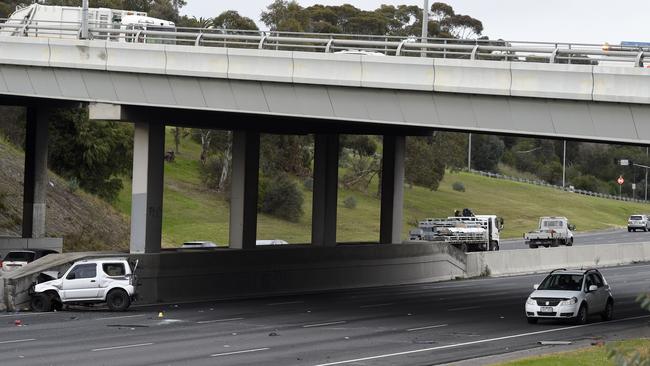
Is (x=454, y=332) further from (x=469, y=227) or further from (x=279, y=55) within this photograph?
(x=469, y=227)

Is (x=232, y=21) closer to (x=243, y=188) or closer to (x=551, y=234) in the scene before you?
(x=551, y=234)

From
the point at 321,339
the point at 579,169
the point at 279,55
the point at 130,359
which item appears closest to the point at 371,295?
the point at 279,55

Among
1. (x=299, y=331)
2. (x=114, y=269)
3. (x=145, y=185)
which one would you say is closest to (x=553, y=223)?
(x=145, y=185)

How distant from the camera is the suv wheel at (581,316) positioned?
3469cm

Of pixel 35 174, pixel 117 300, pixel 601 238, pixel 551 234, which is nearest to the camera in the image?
pixel 117 300

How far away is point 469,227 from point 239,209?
27.1m

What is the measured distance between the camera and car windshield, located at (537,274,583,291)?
35.1m

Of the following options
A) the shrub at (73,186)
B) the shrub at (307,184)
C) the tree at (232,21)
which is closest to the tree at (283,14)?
the tree at (232,21)

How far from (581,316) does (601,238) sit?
65.5 metres

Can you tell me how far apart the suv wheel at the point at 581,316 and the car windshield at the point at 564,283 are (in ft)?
1.93

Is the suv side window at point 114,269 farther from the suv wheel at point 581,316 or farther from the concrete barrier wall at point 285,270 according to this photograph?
the suv wheel at point 581,316

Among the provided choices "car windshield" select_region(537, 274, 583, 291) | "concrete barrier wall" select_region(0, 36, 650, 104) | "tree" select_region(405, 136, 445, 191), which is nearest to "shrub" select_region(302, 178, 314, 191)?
"tree" select_region(405, 136, 445, 191)

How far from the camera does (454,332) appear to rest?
1270 inches

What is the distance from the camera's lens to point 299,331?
3219 cm
